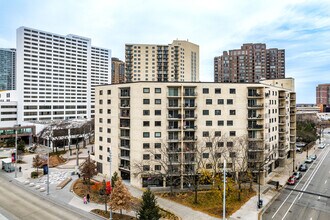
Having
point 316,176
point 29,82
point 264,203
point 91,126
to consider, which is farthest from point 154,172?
point 29,82

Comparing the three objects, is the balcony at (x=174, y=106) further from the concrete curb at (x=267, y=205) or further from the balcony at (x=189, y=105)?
the concrete curb at (x=267, y=205)

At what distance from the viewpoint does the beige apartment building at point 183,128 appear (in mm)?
40750

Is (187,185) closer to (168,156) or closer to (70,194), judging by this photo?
(168,156)

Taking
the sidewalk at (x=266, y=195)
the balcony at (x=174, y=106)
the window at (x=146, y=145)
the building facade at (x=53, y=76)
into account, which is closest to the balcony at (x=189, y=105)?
the balcony at (x=174, y=106)

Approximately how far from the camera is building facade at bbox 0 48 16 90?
181 metres

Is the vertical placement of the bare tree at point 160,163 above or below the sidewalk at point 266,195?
above

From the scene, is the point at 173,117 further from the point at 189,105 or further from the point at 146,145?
the point at 146,145

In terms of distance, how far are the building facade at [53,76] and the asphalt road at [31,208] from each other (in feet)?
240

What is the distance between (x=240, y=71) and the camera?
150875mm

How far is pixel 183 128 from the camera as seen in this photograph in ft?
135

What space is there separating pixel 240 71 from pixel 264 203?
127066 millimetres

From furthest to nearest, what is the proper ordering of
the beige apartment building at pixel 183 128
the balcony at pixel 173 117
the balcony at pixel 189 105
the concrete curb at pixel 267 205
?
the balcony at pixel 189 105
the balcony at pixel 173 117
the beige apartment building at pixel 183 128
the concrete curb at pixel 267 205

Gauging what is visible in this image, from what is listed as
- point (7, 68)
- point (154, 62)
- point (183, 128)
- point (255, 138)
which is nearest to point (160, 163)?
point (183, 128)

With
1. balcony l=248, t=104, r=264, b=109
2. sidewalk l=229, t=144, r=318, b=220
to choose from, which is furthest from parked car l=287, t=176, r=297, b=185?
balcony l=248, t=104, r=264, b=109
